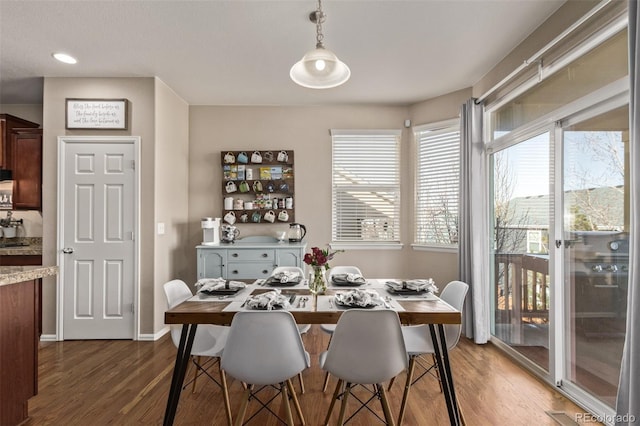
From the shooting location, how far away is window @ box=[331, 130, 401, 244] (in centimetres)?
452

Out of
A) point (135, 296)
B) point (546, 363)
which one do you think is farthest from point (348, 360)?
point (135, 296)

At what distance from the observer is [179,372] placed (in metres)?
1.96

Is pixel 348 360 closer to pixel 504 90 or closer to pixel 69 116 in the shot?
pixel 504 90

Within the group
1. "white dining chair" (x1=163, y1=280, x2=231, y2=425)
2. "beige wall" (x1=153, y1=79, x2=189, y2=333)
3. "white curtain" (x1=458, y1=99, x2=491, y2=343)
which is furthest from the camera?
"beige wall" (x1=153, y1=79, x2=189, y2=333)

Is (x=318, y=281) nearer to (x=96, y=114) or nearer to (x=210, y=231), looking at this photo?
(x=210, y=231)

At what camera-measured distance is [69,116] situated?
3.60 m

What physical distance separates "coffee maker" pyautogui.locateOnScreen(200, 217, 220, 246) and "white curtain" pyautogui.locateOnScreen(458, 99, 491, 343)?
2.88 metres

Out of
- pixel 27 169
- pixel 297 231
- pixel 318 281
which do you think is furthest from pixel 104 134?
pixel 318 281

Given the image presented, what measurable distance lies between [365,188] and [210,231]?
2100 millimetres

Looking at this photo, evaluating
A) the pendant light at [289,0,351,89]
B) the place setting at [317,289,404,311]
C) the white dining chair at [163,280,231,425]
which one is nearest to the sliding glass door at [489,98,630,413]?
the place setting at [317,289,404,311]

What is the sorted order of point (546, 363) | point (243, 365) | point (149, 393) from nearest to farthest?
point (243, 365)
point (149, 393)
point (546, 363)

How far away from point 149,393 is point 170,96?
3.18m

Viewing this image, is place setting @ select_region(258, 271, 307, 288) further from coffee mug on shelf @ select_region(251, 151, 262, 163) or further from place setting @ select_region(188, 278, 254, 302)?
coffee mug on shelf @ select_region(251, 151, 262, 163)

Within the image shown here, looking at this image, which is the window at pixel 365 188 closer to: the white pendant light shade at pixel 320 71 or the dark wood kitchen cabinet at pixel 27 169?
the white pendant light shade at pixel 320 71
